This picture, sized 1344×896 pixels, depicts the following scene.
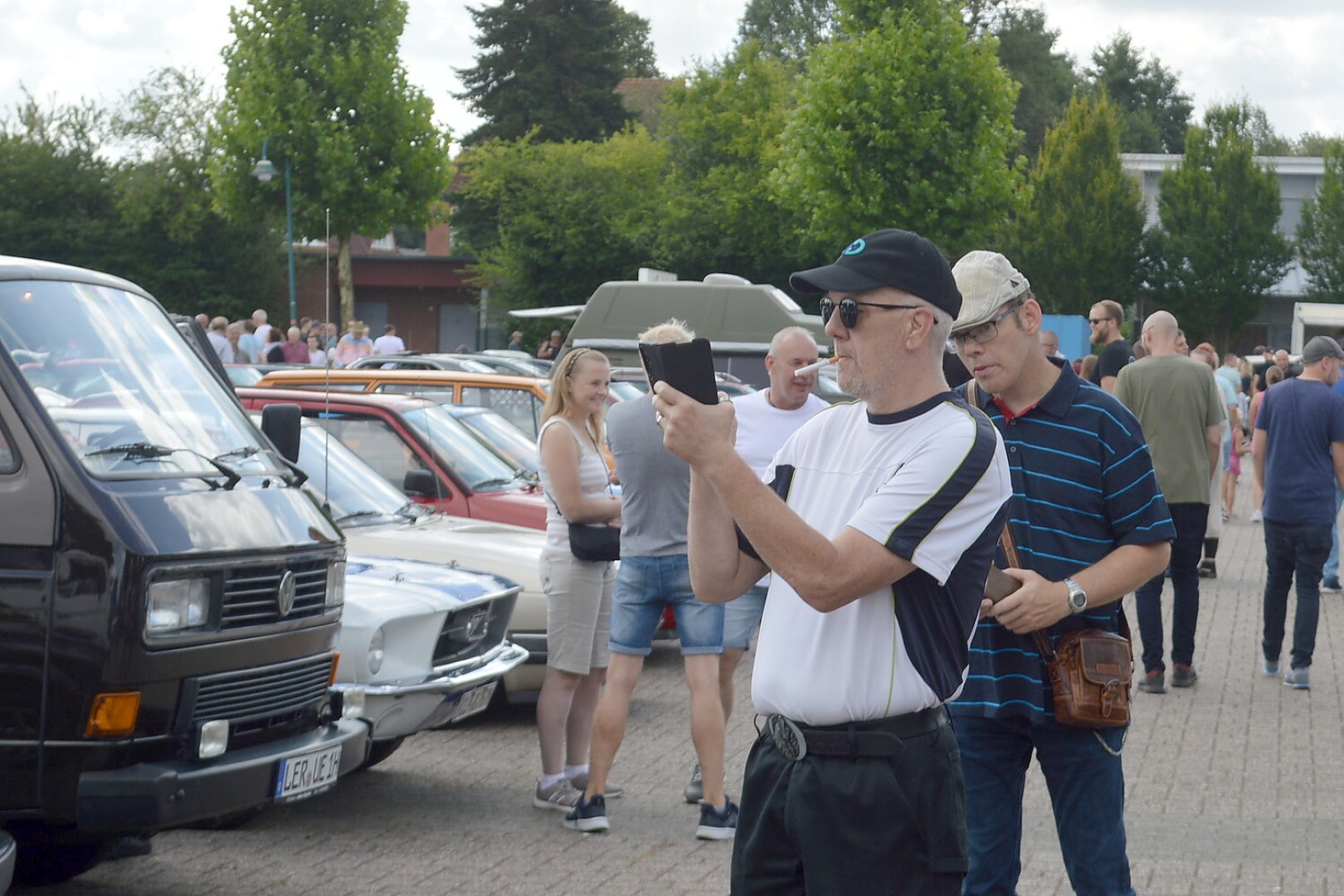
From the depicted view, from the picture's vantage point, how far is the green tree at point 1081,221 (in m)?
56.0

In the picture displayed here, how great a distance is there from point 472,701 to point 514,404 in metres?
6.78

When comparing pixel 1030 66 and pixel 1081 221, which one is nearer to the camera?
pixel 1081 221

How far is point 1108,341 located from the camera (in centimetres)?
1133

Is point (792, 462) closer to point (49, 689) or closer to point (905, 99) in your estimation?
point (49, 689)

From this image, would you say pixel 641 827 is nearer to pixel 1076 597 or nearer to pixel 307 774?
pixel 307 774

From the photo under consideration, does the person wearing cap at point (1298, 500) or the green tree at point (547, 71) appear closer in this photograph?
the person wearing cap at point (1298, 500)

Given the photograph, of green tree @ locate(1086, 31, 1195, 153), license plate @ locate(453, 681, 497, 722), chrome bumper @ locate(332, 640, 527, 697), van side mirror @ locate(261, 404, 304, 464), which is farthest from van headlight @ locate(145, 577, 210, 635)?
green tree @ locate(1086, 31, 1195, 153)

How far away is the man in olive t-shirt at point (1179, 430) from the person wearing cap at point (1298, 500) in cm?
36

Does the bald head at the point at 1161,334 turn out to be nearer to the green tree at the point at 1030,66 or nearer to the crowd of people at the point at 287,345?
the crowd of people at the point at 287,345

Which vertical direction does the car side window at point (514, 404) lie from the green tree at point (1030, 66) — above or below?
below

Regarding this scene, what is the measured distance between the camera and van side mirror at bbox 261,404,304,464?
639cm

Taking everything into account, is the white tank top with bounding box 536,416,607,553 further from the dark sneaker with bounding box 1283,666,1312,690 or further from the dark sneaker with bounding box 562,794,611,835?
the dark sneaker with bounding box 1283,666,1312,690

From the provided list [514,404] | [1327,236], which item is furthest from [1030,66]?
[514,404]

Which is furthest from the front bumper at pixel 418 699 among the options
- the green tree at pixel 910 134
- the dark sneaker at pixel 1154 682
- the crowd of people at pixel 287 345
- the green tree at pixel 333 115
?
the green tree at pixel 910 134
